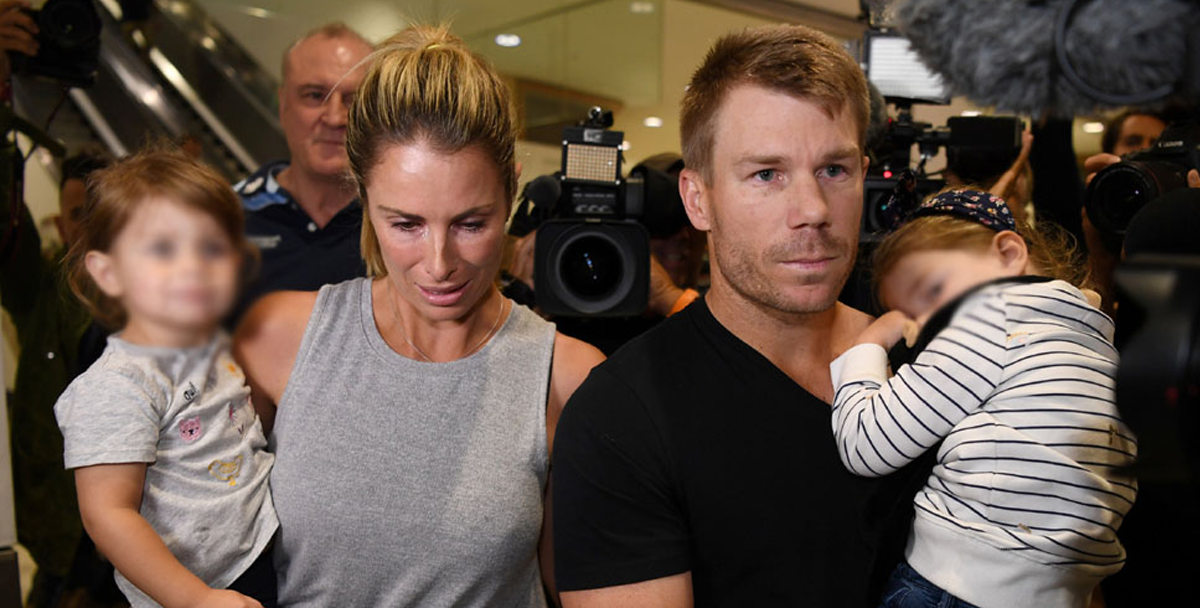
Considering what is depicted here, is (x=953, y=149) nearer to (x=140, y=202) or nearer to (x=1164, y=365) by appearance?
(x=1164, y=365)

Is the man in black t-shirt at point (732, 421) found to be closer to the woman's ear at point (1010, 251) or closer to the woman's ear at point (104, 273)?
the woman's ear at point (1010, 251)

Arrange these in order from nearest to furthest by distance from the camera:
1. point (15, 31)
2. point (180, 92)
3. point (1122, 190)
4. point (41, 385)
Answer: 1. point (1122, 190)
2. point (15, 31)
3. point (41, 385)
4. point (180, 92)

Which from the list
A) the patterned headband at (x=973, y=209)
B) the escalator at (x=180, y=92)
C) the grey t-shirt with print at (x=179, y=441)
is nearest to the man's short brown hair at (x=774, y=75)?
the patterned headband at (x=973, y=209)

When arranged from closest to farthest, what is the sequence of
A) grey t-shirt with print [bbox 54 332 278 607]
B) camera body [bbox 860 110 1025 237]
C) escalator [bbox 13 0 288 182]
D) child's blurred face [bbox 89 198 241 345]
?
child's blurred face [bbox 89 198 241 345], grey t-shirt with print [bbox 54 332 278 607], camera body [bbox 860 110 1025 237], escalator [bbox 13 0 288 182]

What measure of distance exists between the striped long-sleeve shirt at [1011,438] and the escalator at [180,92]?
3.80 meters

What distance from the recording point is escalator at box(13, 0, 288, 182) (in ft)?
14.4

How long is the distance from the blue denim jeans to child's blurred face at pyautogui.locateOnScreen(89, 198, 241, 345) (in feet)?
1.97

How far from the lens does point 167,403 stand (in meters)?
0.63

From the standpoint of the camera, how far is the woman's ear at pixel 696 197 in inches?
42.2

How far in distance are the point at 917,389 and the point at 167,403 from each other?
495 millimetres

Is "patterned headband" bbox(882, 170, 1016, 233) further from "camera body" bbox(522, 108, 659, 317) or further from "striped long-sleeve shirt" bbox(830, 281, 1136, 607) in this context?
"camera body" bbox(522, 108, 659, 317)

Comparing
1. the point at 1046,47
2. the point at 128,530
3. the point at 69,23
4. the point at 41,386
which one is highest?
the point at 69,23

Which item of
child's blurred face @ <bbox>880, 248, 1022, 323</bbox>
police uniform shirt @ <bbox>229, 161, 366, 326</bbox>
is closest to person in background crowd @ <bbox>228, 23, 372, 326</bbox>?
police uniform shirt @ <bbox>229, 161, 366, 326</bbox>

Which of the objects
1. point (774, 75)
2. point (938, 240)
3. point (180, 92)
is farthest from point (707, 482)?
point (180, 92)
